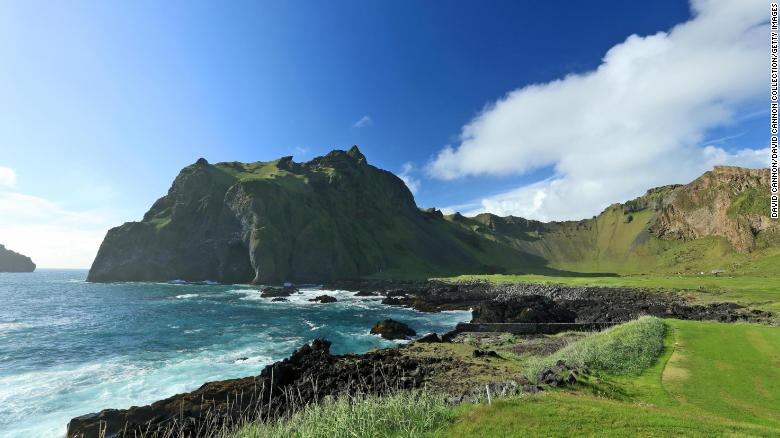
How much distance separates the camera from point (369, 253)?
182875 mm

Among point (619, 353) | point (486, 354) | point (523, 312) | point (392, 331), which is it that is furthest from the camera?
point (523, 312)

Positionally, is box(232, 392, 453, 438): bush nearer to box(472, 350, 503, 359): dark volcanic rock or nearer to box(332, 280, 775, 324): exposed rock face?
box(472, 350, 503, 359): dark volcanic rock

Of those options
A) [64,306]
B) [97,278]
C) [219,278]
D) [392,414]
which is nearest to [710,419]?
[392,414]

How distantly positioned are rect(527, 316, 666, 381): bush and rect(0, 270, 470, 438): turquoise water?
22.1m

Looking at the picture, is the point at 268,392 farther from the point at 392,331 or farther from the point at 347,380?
the point at 392,331

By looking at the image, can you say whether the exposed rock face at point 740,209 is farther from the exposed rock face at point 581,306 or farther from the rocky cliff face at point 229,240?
the rocky cliff face at point 229,240

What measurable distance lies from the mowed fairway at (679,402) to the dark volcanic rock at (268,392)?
7215mm

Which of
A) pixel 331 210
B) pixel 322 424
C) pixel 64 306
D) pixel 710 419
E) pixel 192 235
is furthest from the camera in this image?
pixel 331 210

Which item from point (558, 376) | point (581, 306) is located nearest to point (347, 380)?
point (558, 376)

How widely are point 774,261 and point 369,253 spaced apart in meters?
154

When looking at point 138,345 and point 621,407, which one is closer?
point 621,407

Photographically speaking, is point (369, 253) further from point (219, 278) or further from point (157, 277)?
point (157, 277)

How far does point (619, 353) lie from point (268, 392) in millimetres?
20836

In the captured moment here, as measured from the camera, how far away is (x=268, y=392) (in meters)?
24.0
